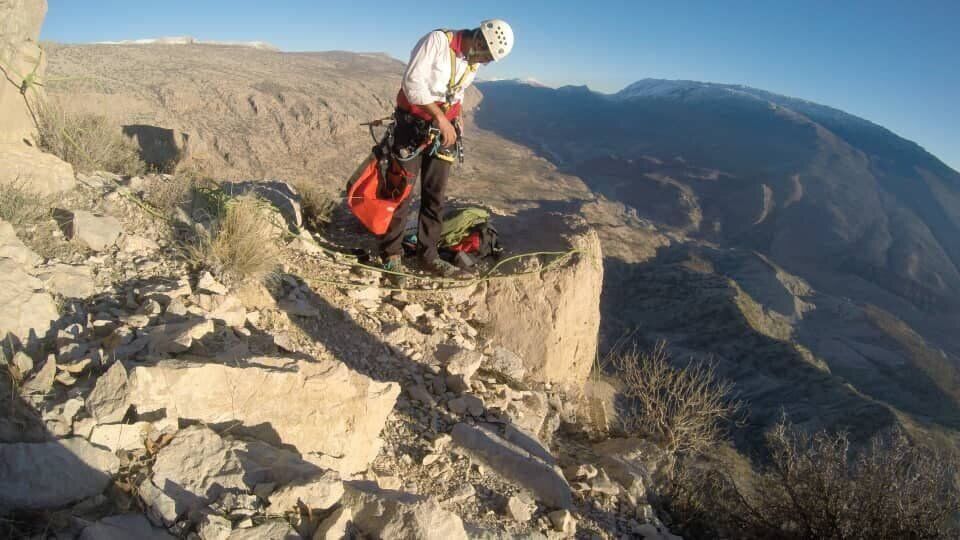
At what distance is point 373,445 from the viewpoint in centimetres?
238

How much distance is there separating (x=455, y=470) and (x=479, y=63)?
2.62m

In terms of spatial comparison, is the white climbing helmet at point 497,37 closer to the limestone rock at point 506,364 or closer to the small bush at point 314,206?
the limestone rock at point 506,364

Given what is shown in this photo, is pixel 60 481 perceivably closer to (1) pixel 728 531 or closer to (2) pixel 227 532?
(2) pixel 227 532

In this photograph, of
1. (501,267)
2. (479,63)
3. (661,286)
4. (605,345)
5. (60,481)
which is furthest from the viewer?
(661,286)

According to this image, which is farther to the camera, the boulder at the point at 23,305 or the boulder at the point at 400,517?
the boulder at the point at 23,305

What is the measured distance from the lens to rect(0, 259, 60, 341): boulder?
1.96 meters

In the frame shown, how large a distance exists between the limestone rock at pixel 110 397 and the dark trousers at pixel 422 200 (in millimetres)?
2408

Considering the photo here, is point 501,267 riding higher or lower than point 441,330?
higher

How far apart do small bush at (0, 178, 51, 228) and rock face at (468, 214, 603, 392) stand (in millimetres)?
2932

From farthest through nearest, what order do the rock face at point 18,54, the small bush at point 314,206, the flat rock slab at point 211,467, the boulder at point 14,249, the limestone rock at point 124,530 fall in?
the small bush at point 314,206 < the rock face at point 18,54 < the boulder at point 14,249 < the flat rock slab at point 211,467 < the limestone rock at point 124,530

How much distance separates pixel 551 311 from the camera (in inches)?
177

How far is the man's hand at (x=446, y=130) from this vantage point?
3475 millimetres

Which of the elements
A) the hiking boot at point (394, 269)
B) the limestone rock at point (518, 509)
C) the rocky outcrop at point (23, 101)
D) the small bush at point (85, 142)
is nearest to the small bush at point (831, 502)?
the limestone rock at point (518, 509)

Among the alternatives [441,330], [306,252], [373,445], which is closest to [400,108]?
[306,252]
